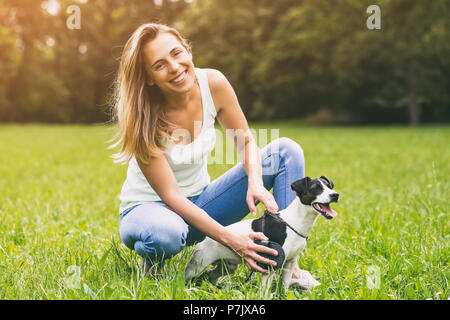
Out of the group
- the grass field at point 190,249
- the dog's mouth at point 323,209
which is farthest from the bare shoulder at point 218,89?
the dog's mouth at point 323,209

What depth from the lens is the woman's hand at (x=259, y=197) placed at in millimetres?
2428

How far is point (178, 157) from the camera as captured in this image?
2.67 m

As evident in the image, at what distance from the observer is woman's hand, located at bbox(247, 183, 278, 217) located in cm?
243

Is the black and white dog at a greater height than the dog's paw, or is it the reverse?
the black and white dog

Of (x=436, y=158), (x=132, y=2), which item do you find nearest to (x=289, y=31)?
(x=132, y=2)

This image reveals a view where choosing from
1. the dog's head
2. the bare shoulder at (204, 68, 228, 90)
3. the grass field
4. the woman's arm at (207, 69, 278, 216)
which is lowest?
the grass field

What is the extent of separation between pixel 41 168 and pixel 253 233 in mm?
6693

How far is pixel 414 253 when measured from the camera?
2.94 meters

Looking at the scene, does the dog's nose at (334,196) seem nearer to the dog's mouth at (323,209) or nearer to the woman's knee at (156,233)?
the dog's mouth at (323,209)

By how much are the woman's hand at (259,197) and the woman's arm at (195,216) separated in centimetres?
23

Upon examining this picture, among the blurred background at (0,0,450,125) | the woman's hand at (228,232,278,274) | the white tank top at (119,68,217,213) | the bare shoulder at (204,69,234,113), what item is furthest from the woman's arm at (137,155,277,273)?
the blurred background at (0,0,450,125)

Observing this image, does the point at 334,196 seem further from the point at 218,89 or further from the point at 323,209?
the point at 218,89

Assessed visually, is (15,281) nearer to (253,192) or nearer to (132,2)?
(253,192)

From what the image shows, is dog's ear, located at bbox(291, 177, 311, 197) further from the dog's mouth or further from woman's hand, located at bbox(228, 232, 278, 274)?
woman's hand, located at bbox(228, 232, 278, 274)
